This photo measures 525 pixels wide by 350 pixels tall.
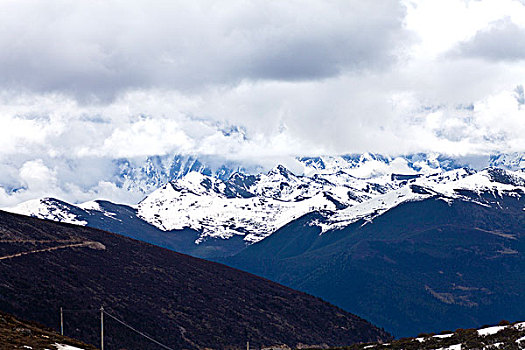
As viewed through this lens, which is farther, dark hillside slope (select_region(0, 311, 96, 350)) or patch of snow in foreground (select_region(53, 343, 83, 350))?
patch of snow in foreground (select_region(53, 343, 83, 350))

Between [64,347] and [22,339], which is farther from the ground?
[22,339]

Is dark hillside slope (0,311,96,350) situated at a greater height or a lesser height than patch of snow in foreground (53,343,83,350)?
greater

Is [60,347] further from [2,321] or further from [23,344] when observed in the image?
[2,321]

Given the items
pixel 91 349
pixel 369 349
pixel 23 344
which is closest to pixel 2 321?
pixel 91 349

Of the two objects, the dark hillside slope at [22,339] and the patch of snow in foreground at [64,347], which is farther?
the patch of snow in foreground at [64,347]

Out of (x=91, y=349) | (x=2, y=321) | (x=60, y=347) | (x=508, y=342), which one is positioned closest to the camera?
(x=508, y=342)

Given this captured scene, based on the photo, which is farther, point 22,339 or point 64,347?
point 64,347

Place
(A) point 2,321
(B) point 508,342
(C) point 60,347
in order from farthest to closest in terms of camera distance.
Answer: (A) point 2,321 < (C) point 60,347 < (B) point 508,342

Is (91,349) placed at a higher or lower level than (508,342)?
lower

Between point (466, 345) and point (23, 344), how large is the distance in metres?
53.5

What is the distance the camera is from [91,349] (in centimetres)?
10581

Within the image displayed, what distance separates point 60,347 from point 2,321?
855 inches

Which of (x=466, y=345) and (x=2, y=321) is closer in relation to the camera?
(x=466, y=345)

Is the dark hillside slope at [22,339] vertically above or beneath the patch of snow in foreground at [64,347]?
above
